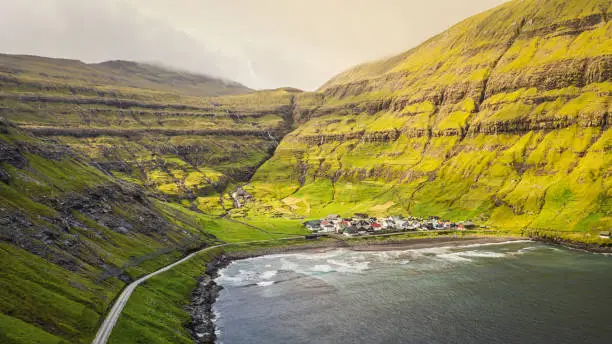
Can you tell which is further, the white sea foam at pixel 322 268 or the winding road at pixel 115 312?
the white sea foam at pixel 322 268

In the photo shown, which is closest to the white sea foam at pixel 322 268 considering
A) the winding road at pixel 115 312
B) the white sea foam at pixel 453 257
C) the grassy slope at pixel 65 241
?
the grassy slope at pixel 65 241

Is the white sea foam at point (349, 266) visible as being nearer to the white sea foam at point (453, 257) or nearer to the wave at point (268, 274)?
the wave at point (268, 274)

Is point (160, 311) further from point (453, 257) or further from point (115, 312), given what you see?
point (453, 257)

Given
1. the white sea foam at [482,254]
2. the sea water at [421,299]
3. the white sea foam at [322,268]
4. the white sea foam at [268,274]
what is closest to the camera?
the sea water at [421,299]

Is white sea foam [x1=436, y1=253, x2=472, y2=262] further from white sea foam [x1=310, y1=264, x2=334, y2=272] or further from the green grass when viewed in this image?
the green grass

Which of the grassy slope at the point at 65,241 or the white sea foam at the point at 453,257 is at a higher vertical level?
the grassy slope at the point at 65,241

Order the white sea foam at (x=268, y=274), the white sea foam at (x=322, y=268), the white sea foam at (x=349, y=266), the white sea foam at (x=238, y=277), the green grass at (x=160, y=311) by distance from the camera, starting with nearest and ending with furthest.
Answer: the green grass at (x=160, y=311) → the white sea foam at (x=238, y=277) → the white sea foam at (x=268, y=274) → the white sea foam at (x=349, y=266) → the white sea foam at (x=322, y=268)

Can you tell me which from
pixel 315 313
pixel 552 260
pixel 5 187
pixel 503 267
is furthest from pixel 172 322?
pixel 552 260

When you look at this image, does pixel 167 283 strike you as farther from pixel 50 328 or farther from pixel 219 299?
pixel 50 328

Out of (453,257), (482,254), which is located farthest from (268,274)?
(482,254)
